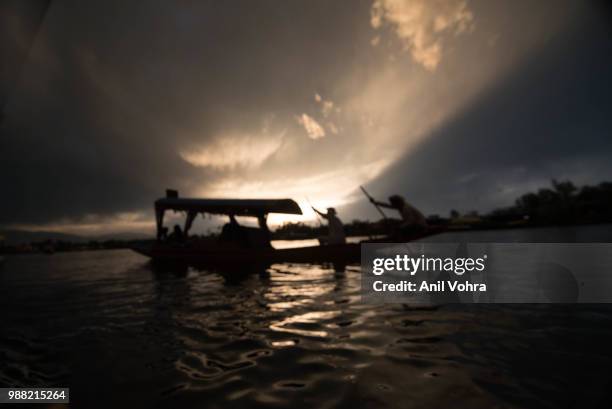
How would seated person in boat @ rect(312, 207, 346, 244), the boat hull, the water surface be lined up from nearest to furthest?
1. the water surface
2. the boat hull
3. seated person in boat @ rect(312, 207, 346, 244)

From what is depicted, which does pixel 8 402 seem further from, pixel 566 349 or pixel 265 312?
pixel 566 349

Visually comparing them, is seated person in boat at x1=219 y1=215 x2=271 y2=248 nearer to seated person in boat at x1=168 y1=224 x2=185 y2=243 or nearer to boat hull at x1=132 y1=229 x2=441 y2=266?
boat hull at x1=132 y1=229 x2=441 y2=266

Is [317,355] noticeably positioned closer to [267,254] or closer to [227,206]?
[267,254]

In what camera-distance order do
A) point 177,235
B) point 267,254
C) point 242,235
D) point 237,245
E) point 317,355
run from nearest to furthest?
point 317,355 < point 267,254 < point 237,245 < point 242,235 < point 177,235

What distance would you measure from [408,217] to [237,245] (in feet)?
29.9

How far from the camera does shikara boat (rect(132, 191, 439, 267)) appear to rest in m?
13.3

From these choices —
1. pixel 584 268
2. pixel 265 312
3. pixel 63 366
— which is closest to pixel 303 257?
pixel 265 312

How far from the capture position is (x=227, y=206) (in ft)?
45.6

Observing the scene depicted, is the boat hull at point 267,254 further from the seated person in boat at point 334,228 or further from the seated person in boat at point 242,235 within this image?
the seated person in boat at point 334,228

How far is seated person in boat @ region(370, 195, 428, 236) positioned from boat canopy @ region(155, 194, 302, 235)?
16.9 ft

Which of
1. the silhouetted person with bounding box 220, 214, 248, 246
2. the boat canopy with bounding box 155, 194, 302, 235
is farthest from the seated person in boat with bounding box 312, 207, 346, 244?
the silhouetted person with bounding box 220, 214, 248, 246

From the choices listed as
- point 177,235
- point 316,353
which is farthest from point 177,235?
point 316,353

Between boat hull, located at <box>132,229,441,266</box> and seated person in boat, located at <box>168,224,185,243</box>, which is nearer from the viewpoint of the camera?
boat hull, located at <box>132,229,441,266</box>

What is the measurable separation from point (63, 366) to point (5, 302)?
767cm
